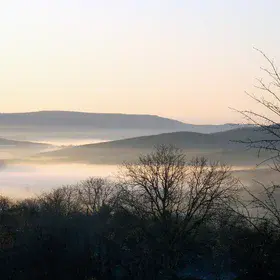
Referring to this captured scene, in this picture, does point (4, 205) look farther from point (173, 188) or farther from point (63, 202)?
point (173, 188)

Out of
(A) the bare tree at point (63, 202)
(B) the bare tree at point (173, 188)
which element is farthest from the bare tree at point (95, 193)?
(B) the bare tree at point (173, 188)

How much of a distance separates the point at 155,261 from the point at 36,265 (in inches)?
210

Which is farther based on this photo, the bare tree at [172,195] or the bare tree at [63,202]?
the bare tree at [63,202]

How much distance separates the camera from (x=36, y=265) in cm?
2406

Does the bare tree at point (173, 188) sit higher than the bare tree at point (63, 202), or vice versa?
the bare tree at point (173, 188)

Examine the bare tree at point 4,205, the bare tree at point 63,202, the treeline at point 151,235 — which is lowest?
the bare tree at point 4,205

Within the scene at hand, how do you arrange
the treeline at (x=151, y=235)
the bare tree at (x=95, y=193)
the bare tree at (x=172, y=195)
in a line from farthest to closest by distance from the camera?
the bare tree at (x=95, y=193), the treeline at (x=151, y=235), the bare tree at (x=172, y=195)

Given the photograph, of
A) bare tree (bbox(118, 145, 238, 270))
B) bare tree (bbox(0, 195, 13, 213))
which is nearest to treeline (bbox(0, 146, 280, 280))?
bare tree (bbox(118, 145, 238, 270))

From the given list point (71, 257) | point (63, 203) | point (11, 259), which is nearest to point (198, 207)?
point (71, 257)

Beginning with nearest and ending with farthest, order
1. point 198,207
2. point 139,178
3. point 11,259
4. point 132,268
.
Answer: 1. point 198,207
2. point 139,178
3. point 11,259
4. point 132,268

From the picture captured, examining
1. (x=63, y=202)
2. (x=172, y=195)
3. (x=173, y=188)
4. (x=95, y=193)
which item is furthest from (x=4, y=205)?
(x=172, y=195)

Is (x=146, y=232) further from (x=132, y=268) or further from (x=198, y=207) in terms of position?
(x=132, y=268)

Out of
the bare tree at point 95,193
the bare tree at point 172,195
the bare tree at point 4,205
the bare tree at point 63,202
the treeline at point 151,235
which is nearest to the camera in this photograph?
the bare tree at point 172,195

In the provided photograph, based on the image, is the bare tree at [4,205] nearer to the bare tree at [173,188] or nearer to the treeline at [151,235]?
the treeline at [151,235]
